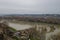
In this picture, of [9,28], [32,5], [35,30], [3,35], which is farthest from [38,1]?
[3,35]

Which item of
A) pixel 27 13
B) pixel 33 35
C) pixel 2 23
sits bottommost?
pixel 33 35

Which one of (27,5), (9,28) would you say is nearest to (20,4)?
(27,5)

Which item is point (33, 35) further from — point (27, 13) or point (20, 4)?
point (20, 4)

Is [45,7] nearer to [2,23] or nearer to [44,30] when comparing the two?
[44,30]

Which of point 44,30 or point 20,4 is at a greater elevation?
point 20,4

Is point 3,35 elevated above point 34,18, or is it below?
below

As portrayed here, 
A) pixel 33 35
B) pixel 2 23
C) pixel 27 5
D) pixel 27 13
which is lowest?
pixel 33 35

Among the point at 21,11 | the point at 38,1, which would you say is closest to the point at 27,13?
the point at 21,11

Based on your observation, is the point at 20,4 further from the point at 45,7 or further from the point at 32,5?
the point at 45,7
